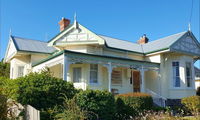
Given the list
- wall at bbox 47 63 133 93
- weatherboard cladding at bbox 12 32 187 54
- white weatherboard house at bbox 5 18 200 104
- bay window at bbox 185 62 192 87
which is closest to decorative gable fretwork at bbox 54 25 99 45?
white weatherboard house at bbox 5 18 200 104

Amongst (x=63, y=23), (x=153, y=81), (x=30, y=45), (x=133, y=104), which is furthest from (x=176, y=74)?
(x=30, y=45)

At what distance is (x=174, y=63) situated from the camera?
18125 millimetres

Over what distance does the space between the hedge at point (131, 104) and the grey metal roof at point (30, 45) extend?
10.9 m

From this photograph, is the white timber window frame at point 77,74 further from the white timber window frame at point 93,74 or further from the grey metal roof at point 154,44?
the grey metal roof at point 154,44

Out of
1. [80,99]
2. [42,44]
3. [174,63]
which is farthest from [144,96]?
[42,44]

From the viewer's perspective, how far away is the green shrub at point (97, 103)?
905cm

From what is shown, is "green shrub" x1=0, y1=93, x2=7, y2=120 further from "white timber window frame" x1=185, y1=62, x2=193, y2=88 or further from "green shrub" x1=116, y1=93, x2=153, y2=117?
"white timber window frame" x1=185, y1=62, x2=193, y2=88

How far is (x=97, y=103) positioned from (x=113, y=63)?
238 inches

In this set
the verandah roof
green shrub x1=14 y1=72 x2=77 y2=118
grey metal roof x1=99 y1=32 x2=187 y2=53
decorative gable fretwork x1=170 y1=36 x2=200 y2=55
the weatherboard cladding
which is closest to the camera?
green shrub x1=14 y1=72 x2=77 y2=118

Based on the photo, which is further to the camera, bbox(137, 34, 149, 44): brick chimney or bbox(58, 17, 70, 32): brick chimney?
bbox(137, 34, 149, 44): brick chimney

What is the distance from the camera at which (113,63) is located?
14.9 metres

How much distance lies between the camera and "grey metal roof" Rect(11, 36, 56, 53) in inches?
747

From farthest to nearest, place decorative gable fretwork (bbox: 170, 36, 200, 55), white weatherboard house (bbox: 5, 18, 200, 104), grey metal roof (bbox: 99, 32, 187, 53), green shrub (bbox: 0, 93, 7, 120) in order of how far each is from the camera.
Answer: grey metal roof (bbox: 99, 32, 187, 53), decorative gable fretwork (bbox: 170, 36, 200, 55), white weatherboard house (bbox: 5, 18, 200, 104), green shrub (bbox: 0, 93, 7, 120)

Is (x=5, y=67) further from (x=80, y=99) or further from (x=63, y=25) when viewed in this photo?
(x=80, y=99)
